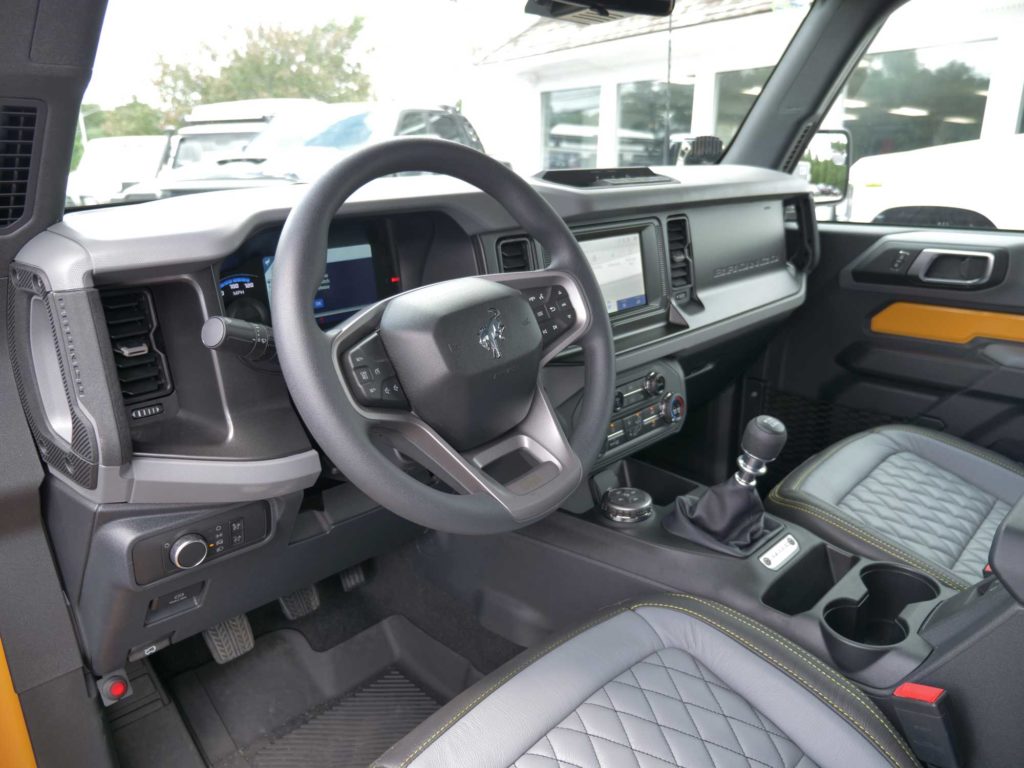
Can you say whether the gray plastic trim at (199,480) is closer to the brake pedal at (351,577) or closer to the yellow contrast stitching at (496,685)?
the yellow contrast stitching at (496,685)

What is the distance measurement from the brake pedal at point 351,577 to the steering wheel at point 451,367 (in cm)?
99

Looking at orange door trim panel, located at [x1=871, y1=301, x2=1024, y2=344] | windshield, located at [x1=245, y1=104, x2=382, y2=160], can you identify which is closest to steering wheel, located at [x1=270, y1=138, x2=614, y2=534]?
windshield, located at [x1=245, y1=104, x2=382, y2=160]

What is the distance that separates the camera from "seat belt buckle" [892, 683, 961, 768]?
1.14m

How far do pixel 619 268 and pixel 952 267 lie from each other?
116cm

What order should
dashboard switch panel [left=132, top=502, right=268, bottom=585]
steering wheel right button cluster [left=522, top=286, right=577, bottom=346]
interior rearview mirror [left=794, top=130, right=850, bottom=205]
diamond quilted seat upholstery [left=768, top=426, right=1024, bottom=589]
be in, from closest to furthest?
1. dashboard switch panel [left=132, top=502, right=268, bottom=585]
2. steering wheel right button cluster [left=522, top=286, right=577, bottom=346]
3. diamond quilted seat upholstery [left=768, top=426, right=1024, bottom=589]
4. interior rearview mirror [left=794, top=130, right=850, bottom=205]

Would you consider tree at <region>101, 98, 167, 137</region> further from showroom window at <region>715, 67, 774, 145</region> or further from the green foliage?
showroom window at <region>715, 67, 774, 145</region>

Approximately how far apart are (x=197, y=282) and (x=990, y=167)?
2.30 meters

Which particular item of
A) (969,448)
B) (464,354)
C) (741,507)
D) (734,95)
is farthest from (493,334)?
(734,95)

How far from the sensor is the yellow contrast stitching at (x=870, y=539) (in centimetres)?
150

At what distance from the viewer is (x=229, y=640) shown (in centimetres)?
179

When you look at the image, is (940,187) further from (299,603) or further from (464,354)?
(299,603)

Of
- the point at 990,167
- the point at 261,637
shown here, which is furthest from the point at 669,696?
the point at 990,167

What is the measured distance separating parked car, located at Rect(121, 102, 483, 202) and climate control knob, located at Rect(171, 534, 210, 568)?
2.07 ft

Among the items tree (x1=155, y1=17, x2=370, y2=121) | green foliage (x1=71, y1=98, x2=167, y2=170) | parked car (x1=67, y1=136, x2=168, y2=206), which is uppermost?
tree (x1=155, y1=17, x2=370, y2=121)
